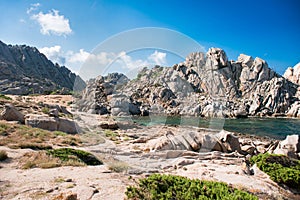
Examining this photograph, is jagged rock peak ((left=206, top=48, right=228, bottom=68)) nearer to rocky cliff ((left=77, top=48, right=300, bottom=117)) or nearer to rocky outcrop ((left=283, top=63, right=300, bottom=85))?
rocky cliff ((left=77, top=48, right=300, bottom=117))

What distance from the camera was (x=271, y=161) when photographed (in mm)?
13031

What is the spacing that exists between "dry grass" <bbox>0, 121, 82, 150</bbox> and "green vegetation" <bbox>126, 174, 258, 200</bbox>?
12.0 metres

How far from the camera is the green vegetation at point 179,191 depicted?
22.7ft

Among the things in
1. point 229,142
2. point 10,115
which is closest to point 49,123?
point 10,115

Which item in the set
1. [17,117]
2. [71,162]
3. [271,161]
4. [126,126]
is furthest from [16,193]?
[126,126]

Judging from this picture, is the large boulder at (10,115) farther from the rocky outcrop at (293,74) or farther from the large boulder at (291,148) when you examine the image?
the rocky outcrop at (293,74)

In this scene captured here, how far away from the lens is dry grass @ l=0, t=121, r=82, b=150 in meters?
16.5

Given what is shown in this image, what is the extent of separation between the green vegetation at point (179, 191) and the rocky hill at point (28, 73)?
10201cm

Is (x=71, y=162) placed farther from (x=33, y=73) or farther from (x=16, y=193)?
(x=33, y=73)

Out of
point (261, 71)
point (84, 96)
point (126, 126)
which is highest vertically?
point (261, 71)

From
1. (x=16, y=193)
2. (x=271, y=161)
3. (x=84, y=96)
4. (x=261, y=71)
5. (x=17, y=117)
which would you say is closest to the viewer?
(x=16, y=193)

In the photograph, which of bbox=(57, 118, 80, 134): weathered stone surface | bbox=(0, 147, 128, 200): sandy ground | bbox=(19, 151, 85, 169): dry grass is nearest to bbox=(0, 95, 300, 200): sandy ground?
bbox=(0, 147, 128, 200): sandy ground

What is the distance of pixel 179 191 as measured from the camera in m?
7.21

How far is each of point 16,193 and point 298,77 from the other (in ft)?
546
